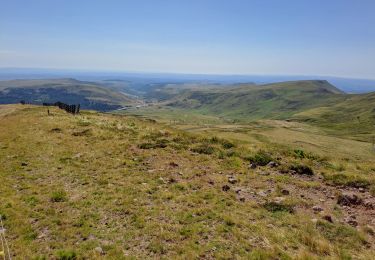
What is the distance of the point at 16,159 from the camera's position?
2400 cm

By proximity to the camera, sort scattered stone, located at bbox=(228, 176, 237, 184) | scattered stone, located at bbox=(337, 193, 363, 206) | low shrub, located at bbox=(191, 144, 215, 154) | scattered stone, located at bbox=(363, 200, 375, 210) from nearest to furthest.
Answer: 1. scattered stone, located at bbox=(363, 200, 375, 210)
2. scattered stone, located at bbox=(337, 193, 363, 206)
3. scattered stone, located at bbox=(228, 176, 237, 184)
4. low shrub, located at bbox=(191, 144, 215, 154)

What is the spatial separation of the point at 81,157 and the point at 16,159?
510 centimetres

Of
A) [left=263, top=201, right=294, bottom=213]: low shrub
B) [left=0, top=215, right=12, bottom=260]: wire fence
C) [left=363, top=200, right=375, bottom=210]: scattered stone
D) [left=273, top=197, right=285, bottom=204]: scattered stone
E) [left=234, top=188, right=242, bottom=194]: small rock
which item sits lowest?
[left=0, top=215, right=12, bottom=260]: wire fence

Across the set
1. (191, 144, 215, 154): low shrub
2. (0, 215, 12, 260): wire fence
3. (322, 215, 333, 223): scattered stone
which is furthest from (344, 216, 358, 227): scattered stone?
(0, 215, 12, 260): wire fence

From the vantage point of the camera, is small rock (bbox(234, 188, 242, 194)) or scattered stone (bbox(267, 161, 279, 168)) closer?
small rock (bbox(234, 188, 242, 194))

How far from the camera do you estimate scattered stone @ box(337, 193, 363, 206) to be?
50.6 feet

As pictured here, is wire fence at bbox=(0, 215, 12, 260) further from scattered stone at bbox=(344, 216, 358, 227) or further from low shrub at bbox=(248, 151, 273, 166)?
low shrub at bbox=(248, 151, 273, 166)

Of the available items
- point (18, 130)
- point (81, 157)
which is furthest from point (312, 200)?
point (18, 130)

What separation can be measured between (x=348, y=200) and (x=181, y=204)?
866cm

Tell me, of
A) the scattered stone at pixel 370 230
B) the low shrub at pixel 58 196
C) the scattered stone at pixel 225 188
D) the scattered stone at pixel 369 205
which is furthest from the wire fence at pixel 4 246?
the scattered stone at pixel 369 205

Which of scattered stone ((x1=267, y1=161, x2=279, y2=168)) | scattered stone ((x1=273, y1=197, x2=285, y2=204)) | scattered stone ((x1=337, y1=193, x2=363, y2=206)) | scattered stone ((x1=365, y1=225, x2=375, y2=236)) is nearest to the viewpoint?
scattered stone ((x1=365, y1=225, x2=375, y2=236))

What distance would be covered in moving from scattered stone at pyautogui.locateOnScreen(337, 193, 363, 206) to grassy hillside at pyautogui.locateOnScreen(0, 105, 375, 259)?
16 centimetres

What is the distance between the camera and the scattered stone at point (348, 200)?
15410mm

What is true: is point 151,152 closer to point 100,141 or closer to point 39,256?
point 100,141
